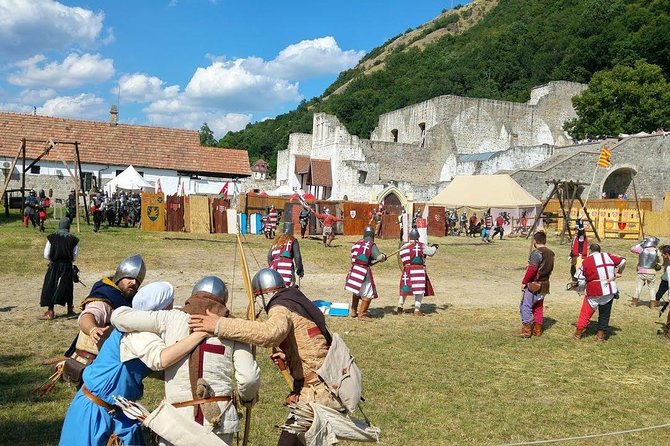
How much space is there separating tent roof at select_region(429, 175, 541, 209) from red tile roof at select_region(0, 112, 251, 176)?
21390 mm

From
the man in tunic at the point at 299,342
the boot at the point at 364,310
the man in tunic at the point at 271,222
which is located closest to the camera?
the man in tunic at the point at 299,342

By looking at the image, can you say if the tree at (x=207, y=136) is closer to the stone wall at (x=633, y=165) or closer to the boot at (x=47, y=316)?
the stone wall at (x=633, y=165)

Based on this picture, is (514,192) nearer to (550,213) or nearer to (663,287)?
(663,287)

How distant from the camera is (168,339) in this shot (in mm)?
3197

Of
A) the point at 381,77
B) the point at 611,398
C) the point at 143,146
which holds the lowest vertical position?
the point at 611,398

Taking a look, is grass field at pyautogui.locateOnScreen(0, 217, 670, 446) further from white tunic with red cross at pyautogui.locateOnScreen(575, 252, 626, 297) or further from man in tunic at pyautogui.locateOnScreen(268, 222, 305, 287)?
man in tunic at pyautogui.locateOnScreen(268, 222, 305, 287)

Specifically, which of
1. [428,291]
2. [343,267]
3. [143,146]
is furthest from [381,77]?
[428,291]

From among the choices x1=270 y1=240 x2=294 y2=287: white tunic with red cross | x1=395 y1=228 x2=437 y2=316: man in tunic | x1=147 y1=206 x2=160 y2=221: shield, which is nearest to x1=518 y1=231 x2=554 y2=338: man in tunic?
x1=395 y1=228 x2=437 y2=316: man in tunic

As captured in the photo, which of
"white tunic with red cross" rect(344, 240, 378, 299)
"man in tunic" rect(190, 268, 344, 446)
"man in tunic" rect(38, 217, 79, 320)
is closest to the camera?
"man in tunic" rect(190, 268, 344, 446)

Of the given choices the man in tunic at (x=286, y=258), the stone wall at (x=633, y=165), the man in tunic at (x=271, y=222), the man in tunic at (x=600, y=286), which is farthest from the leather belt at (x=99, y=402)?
the stone wall at (x=633, y=165)

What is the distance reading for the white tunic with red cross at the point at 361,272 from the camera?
34.1 feet

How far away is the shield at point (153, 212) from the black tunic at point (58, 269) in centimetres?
1544

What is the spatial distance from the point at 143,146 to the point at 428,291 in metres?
30.6

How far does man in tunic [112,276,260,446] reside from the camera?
3180mm
